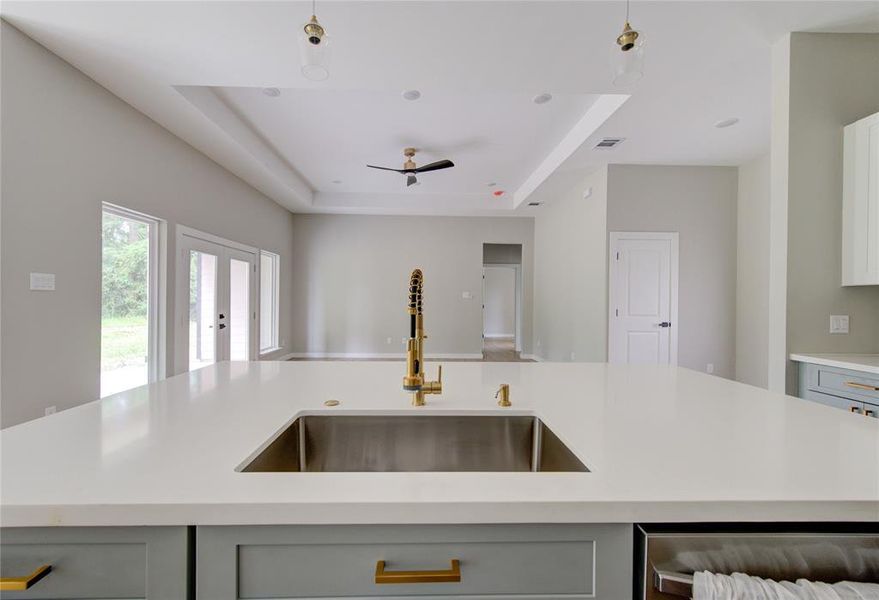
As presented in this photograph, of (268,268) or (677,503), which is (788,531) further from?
(268,268)

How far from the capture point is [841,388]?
6.52 feet

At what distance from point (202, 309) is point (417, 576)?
468cm

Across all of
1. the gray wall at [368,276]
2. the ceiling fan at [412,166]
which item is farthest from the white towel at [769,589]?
the gray wall at [368,276]

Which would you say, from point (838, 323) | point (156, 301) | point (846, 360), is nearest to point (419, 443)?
point (846, 360)

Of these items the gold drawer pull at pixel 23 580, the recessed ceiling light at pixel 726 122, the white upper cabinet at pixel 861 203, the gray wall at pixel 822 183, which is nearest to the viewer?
the gold drawer pull at pixel 23 580

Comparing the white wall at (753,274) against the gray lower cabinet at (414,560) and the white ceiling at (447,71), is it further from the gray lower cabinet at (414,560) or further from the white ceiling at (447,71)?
the gray lower cabinet at (414,560)

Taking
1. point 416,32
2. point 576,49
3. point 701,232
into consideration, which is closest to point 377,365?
point 416,32

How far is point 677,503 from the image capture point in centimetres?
56

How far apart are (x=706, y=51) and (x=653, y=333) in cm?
300

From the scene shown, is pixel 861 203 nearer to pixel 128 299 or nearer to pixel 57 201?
pixel 57 201

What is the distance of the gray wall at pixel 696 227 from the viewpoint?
4.49 metres

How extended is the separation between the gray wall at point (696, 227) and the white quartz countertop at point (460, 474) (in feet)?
12.7

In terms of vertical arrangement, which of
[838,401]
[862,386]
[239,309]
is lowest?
[838,401]

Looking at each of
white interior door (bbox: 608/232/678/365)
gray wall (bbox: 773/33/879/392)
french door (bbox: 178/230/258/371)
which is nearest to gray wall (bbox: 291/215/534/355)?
french door (bbox: 178/230/258/371)
